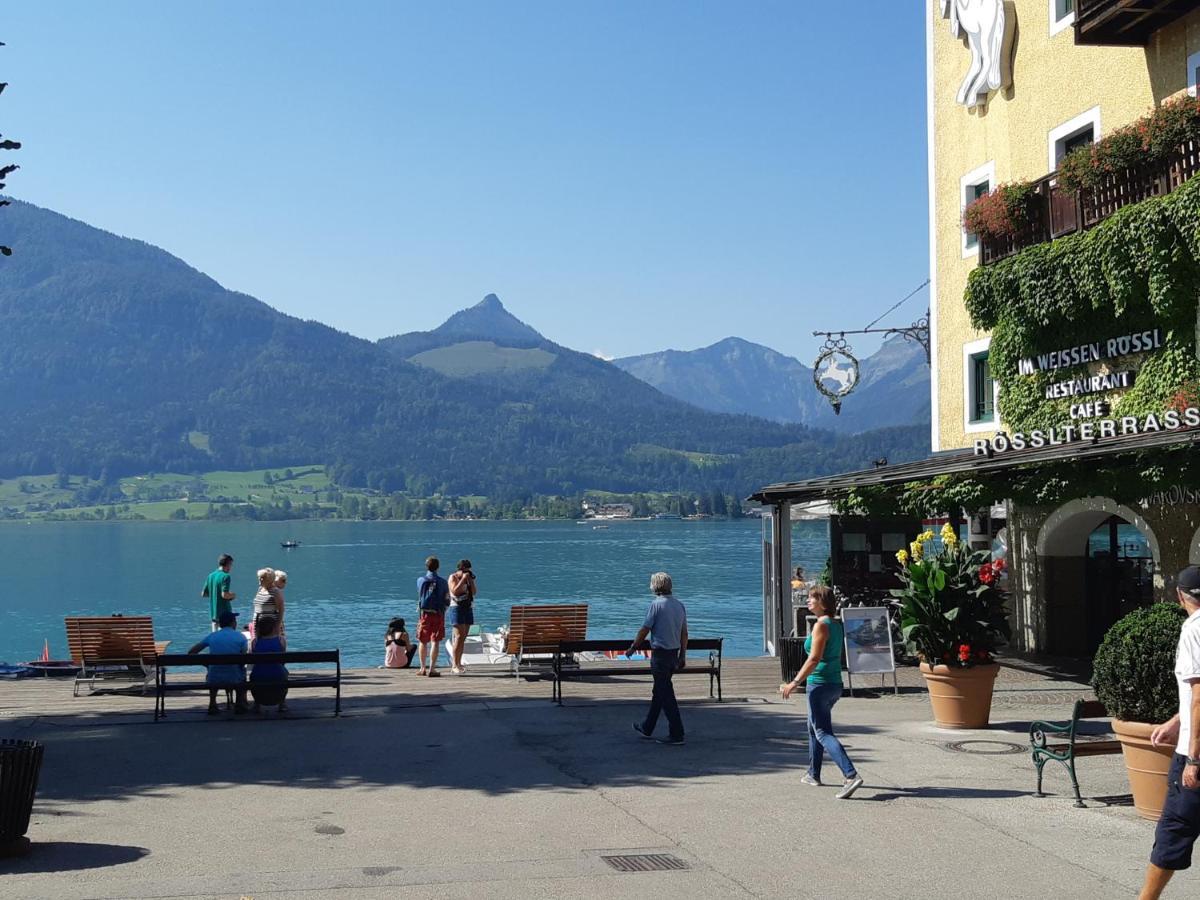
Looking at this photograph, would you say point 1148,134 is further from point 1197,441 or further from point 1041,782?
point 1041,782

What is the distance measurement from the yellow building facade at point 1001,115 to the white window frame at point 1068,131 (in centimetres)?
2

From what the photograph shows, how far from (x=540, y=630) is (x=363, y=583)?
317 ft

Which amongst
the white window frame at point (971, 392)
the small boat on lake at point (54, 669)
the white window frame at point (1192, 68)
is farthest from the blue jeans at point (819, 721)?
the white window frame at point (971, 392)

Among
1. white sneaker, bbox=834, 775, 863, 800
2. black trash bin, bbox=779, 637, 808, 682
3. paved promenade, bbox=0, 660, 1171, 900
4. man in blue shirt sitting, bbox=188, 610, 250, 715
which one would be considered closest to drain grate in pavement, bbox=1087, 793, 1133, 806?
paved promenade, bbox=0, 660, 1171, 900

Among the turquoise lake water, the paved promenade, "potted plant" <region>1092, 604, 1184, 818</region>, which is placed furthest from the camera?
the turquoise lake water

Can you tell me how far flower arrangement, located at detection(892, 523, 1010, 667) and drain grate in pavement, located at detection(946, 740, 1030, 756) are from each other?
0.93m

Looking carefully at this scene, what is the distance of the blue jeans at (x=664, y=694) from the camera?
13078 millimetres

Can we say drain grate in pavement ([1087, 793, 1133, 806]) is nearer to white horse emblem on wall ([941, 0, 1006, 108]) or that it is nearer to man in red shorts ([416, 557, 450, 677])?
man in red shorts ([416, 557, 450, 677])

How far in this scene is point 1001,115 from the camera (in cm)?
2398

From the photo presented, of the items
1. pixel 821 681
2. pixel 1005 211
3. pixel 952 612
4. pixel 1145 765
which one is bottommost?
pixel 1145 765

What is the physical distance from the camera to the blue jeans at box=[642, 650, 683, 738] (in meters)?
13.1

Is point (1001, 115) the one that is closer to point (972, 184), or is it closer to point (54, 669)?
point (972, 184)

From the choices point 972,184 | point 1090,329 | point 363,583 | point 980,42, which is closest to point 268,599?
point 1090,329

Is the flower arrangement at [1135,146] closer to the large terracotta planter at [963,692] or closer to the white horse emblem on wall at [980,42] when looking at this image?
the white horse emblem on wall at [980,42]
